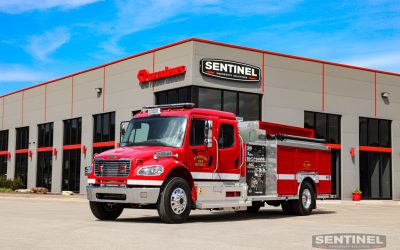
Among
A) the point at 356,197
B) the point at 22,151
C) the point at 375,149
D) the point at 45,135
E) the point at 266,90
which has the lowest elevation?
the point at 356,197

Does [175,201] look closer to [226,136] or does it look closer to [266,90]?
[226,136]

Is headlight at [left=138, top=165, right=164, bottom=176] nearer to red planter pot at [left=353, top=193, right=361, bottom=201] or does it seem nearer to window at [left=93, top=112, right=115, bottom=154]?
window at [left=93, top=112, right=115, bottom=154]

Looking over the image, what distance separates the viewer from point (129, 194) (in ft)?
44.8

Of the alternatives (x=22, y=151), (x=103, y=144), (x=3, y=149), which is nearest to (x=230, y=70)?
(x=103, y=144)

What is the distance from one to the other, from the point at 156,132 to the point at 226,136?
198cm

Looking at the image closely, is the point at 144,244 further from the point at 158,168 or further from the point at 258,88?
the point at 258,88

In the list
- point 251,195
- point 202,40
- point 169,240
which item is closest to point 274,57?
point 202,40

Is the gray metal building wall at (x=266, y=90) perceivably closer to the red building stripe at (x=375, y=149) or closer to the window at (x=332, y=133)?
the window at (x=332, y=133)

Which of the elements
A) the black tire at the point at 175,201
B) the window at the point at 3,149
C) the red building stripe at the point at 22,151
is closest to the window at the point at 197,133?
the black tire at the point at 175,201

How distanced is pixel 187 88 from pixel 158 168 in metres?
15.2

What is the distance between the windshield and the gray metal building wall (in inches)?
508

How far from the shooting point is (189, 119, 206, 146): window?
1468 cm

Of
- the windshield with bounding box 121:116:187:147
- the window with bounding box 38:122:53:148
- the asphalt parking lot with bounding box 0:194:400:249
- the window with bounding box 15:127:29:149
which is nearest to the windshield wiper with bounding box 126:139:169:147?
the windshield with bounding box 121:116:187:147

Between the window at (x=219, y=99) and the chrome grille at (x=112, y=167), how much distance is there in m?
13.9
